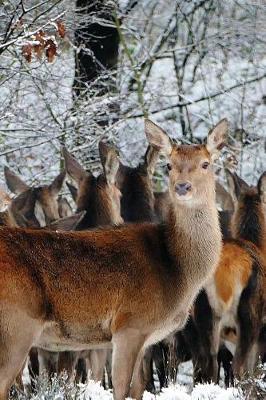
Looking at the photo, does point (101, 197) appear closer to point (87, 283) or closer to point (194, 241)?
point (194, 241)

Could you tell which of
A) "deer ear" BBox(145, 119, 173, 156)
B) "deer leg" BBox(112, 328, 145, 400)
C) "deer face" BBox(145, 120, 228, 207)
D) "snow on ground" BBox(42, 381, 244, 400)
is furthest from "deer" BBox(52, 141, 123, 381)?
"deer leg" BBox(112, 328, 145, 400)

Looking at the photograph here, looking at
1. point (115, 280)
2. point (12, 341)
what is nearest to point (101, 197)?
point (115, 280)

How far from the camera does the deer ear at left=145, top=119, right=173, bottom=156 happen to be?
9.77 meters

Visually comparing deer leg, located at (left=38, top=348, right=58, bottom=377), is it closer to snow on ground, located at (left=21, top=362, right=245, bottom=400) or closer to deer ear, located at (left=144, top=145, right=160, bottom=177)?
snow on ground, located at (left=21, top=362, right=245, bottom=400)

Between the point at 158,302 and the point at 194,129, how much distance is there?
35.9 feet

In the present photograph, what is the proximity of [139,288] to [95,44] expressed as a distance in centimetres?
1010

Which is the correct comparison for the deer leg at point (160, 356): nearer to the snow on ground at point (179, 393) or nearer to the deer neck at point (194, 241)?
the snow on ground at point (179, 393)

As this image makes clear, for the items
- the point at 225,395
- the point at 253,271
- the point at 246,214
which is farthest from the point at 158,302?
the point at 246,214

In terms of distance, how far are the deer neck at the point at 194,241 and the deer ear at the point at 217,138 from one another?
0.64 metres

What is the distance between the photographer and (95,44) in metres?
18.3

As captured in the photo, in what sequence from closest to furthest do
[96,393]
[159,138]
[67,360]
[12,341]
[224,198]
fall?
[12,341]
[96,393]
[159,138]
[67,360]
[224,198]

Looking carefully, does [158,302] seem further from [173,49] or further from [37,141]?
[173,49]

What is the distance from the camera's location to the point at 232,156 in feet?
55.8

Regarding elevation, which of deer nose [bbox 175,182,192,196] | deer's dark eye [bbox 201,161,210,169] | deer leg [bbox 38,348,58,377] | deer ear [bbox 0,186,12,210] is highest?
deer's dark eye [bbox 201,161,210,169]
